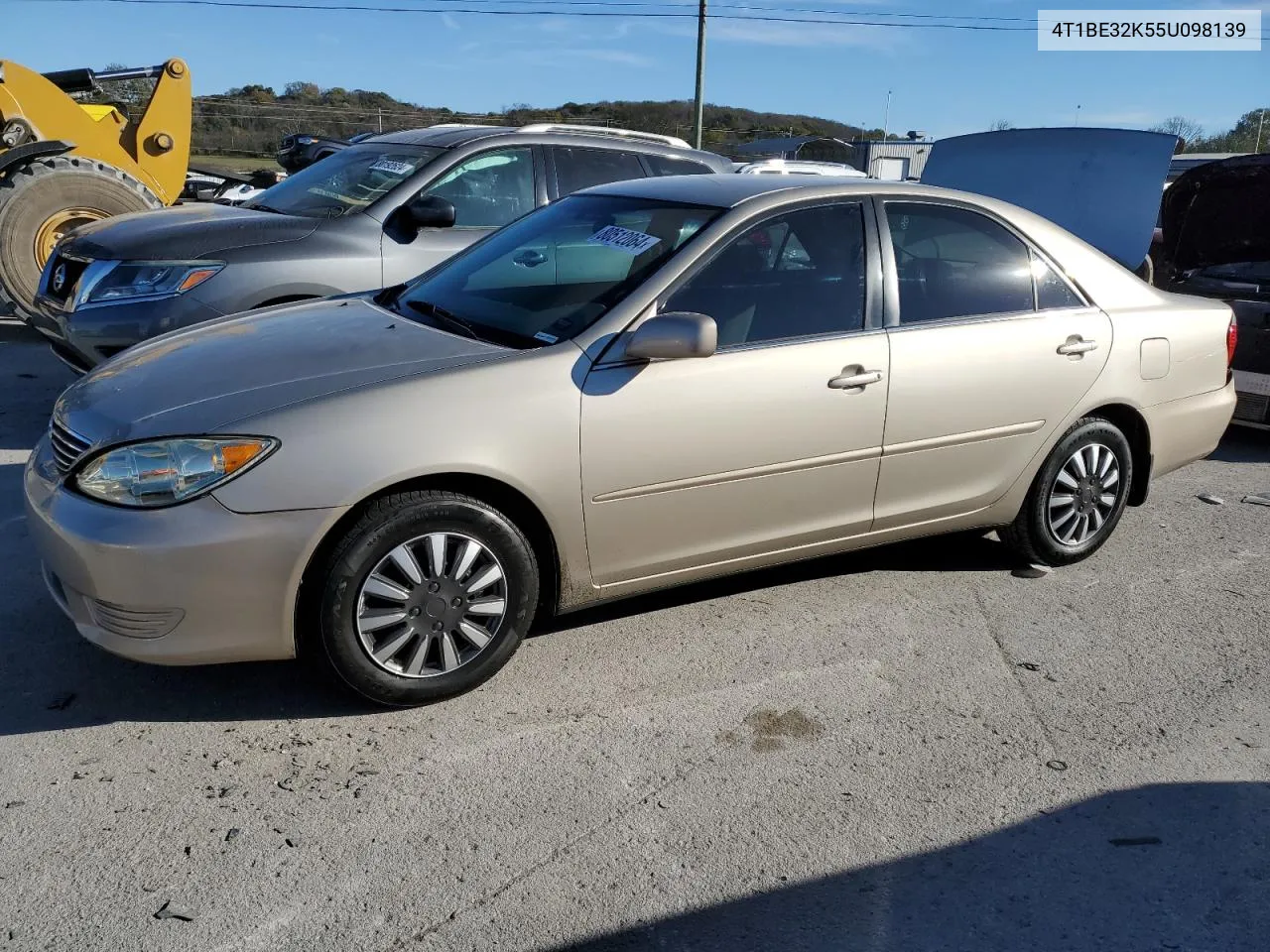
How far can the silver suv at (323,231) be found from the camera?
565 centimetres

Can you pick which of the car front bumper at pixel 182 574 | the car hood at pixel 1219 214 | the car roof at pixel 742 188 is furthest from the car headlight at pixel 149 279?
the car hood at pixel 1219 214

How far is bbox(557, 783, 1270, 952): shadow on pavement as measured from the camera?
8.39 feet

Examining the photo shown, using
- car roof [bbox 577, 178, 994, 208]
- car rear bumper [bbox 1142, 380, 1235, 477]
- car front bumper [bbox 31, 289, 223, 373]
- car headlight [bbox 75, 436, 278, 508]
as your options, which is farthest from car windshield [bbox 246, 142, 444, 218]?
car rear bumper [bbox 1142, 380, 1235, 477]

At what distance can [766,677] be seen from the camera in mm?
3781

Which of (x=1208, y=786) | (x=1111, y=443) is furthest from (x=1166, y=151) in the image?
(x=1208, y=786)

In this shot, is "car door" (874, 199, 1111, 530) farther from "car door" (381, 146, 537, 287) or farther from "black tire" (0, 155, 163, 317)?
"black tire" (0, 155, 163, 317)

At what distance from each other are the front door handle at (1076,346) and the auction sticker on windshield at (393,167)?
3.76m

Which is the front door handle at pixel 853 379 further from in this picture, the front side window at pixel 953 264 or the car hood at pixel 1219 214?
the car hood at pixel 1219 214

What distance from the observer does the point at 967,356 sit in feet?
14.0

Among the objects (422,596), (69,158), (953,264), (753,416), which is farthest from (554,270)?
(69,158)

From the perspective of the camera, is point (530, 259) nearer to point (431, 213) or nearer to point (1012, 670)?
point (431, 213)

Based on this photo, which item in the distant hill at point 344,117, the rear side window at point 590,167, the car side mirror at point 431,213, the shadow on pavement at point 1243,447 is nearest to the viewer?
the car side mirror at point 431,213

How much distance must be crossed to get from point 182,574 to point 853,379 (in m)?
2.31

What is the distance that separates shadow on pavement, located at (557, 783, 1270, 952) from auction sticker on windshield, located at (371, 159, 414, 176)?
4.87m
